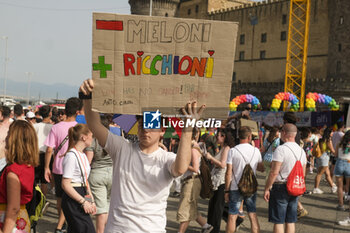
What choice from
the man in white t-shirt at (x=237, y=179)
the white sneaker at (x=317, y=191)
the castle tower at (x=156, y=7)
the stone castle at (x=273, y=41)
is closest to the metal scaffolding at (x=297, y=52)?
the stone castle at (x=273, y=41)

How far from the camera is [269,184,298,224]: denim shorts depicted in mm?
5516

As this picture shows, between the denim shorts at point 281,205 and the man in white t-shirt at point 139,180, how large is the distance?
286 centimetres

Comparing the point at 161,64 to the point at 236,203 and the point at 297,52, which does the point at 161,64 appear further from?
the point at 297,52

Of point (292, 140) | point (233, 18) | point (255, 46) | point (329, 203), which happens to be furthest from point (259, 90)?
point (292, 140)

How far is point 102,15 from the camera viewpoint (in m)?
2.81

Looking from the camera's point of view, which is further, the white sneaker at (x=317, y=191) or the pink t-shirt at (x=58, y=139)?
the white sneaker at (x=317, y=191)

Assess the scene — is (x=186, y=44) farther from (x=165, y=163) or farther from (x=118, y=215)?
(x=118, y=215)

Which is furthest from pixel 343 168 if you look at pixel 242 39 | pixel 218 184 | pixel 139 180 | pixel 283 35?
pixel 242 39

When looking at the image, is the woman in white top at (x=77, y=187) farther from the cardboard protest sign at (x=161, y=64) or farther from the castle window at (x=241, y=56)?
the castle window at (x=241, y=56)

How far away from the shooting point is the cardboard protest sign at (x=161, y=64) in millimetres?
2865

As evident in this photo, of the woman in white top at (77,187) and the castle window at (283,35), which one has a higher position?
the castle window at (283,35)

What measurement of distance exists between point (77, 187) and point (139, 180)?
190 cm

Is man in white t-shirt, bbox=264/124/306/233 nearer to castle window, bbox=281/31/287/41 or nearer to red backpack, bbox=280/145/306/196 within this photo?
red backpack, bbox=280/145/306/196

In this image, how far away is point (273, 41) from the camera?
55.5 metres
